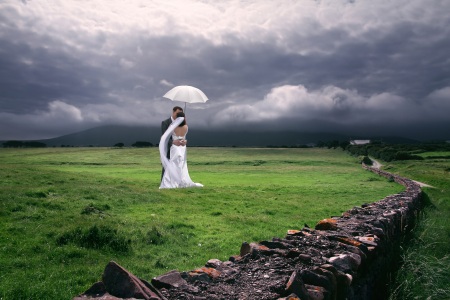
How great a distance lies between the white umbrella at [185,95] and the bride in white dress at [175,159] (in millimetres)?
1016

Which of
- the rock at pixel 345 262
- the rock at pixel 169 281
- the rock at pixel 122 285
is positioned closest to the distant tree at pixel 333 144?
the rock at pixel 345 262

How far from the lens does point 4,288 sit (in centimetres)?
626

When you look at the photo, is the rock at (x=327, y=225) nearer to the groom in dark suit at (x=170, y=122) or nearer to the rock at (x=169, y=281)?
the rock at (x=169, y=281)

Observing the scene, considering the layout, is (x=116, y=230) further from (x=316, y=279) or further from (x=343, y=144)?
(x=343, y=144)

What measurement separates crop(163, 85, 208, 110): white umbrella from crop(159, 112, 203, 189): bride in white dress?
1.02m

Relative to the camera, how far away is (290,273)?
4.71 meters

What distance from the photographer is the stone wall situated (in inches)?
148

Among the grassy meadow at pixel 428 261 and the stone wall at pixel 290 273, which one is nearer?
the stone wall at pixel 290 273

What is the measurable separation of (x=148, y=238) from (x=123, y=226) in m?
1.29

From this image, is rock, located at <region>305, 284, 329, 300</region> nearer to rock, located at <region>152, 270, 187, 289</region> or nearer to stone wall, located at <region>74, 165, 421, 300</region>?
stone wall, located at <region>74, 165, 421, 300</region>

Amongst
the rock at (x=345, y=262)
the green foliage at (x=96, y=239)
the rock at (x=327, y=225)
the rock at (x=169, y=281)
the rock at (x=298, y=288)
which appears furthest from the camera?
the green foliage at (x=96, y=239)

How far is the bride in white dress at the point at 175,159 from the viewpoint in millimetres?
23375

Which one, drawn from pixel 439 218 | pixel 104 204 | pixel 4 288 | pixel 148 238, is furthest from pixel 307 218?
pixel 4 288

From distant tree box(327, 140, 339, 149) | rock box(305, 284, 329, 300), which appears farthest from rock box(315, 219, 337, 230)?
distant tree box(327, 140, 339, 149)
